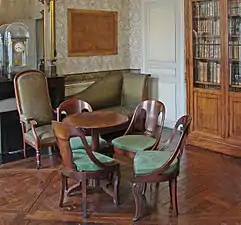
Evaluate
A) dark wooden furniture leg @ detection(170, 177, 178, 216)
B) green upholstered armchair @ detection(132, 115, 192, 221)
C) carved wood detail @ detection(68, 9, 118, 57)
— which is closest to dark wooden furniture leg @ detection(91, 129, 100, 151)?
green upholstered armchair @ detection(132, 115, 192, 221)

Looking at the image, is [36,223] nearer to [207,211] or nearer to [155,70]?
[207,211]

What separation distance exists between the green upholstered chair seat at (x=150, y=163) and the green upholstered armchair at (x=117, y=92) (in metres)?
2.82

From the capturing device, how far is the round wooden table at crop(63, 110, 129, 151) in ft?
13.5

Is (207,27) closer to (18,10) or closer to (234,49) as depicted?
(234,49)

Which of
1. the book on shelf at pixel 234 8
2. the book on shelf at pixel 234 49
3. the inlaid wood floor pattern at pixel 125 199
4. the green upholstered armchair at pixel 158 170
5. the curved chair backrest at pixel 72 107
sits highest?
the book on shelf at pixel 234 8

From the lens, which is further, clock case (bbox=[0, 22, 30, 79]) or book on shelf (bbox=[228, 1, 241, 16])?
clock case (bbox=[0, 22, 30, 79])

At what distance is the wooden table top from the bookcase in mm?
1784

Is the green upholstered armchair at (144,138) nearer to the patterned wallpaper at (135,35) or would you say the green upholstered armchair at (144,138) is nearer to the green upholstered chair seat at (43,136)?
the green upholstered chair seat at (43,136)

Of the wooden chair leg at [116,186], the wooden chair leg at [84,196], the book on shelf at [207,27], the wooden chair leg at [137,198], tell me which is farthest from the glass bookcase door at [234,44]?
the wooden chair leg at [84,196]

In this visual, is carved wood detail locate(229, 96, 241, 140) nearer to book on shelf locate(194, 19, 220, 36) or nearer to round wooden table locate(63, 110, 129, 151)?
book on shelf locate(194, 19, 220, 36)

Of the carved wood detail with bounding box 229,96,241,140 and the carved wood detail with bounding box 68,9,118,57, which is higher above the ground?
the carved wood detail with bounding box 68,9,118,57

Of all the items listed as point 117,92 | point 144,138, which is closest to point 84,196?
point 144,138

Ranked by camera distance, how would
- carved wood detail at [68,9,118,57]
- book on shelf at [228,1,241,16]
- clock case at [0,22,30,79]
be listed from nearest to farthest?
book on shelf at [228,1,241,16] < clock case at [0,22,30,79] < carved wood detail at [68,9,118,57]

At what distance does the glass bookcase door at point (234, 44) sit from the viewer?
5496 millimetres
